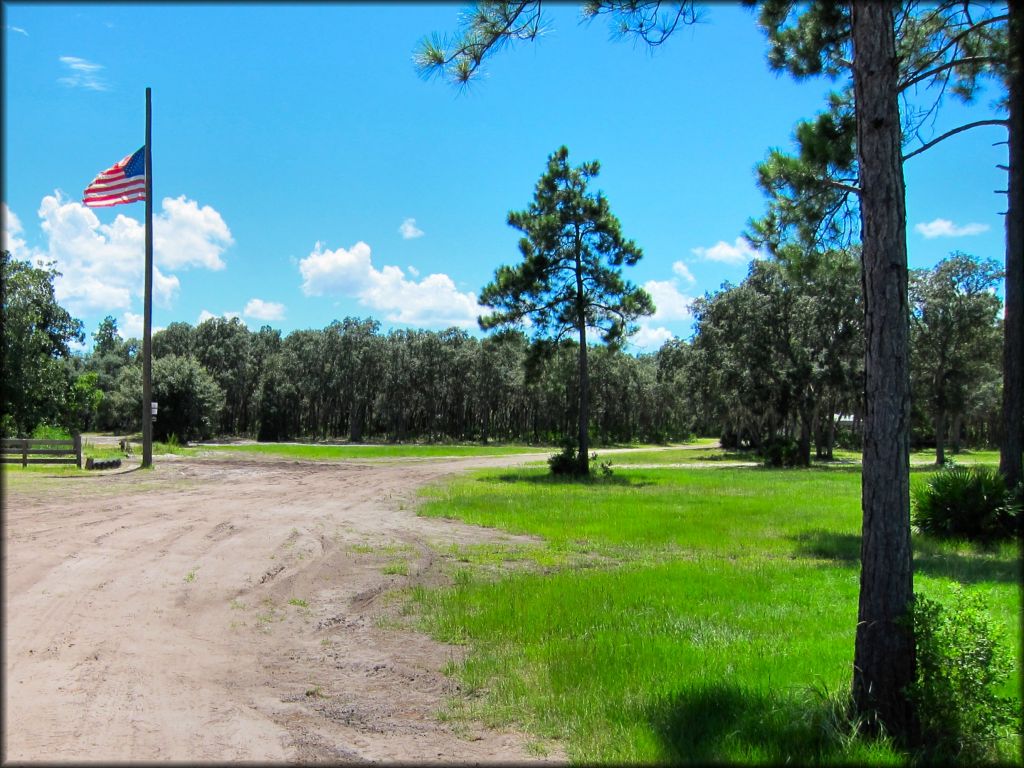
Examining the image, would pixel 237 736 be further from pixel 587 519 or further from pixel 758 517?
Result: pixel 758 517

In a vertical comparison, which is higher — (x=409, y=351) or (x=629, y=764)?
(x=409, y=351)

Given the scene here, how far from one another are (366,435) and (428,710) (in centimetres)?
7709

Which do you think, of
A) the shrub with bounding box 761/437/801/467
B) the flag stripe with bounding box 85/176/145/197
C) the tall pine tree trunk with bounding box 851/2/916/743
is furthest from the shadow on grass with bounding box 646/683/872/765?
the shrub with bounding box 761/437/801/467

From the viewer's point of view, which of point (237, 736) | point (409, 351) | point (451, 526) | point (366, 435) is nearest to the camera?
point (237, 736)

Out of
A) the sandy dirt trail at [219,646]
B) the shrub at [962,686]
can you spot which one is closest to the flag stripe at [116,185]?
the sandy dirt trail at [219,646]

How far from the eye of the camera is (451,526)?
14.1m

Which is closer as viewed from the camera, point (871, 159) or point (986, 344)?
point (871, 159)

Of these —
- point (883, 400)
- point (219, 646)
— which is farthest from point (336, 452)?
point (883, 400)

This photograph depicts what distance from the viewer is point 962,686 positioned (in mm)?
4078

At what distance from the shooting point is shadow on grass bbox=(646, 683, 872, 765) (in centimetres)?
387

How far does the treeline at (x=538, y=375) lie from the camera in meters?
32.2

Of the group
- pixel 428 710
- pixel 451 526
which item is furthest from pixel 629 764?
pixel 451 526

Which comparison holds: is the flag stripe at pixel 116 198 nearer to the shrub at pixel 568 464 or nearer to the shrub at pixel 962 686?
the shrub at pixel 568 464

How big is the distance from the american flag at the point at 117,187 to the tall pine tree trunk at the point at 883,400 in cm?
2197
